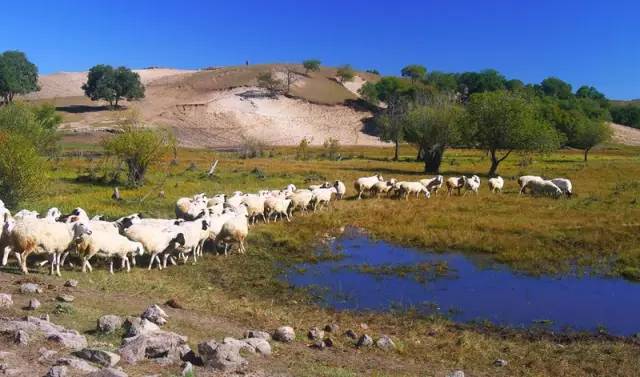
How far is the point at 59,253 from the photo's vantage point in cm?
1409

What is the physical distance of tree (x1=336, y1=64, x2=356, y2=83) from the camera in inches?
5359

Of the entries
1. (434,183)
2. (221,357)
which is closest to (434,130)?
(434,183)

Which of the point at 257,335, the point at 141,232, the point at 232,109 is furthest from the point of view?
the point at 232,109

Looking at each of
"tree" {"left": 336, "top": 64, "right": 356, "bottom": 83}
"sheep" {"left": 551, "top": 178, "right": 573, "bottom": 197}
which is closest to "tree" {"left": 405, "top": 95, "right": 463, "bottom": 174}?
"sheep" {"left": 551, "top": 178, "right": 573, "bottom": 197}

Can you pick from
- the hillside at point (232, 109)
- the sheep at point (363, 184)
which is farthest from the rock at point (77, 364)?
the hillside at point (232, 109)

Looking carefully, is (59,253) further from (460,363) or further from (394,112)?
(394,112)

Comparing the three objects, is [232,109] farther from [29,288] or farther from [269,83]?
[29,288]

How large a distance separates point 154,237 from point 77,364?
8.66m

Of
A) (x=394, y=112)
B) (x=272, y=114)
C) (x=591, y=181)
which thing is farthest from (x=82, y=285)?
(x=272, y=114)

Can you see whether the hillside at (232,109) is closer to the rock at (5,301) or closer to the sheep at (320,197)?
the sheep at (320,197)

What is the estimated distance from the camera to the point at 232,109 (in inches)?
4281

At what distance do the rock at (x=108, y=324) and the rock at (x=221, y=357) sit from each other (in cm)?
200

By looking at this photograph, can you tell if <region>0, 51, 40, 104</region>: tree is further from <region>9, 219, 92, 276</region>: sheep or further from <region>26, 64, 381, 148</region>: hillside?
<region>9, 219, 92, 276</region>: sheep

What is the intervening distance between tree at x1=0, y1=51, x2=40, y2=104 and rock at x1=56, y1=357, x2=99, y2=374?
92.5 metres
